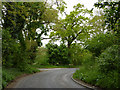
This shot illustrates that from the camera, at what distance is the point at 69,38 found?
112 ft

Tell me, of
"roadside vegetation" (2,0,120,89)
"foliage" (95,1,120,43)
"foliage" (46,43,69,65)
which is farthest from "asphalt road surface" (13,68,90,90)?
"foliage" (46,43,69,65)

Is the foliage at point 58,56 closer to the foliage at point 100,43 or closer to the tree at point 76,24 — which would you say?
the tree at point 76,24

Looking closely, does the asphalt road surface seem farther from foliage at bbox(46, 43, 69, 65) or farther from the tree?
foliage at bbox(46, 43, 69, 65)

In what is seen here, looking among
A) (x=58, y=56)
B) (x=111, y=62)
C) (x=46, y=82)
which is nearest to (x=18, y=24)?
(x=46, y=82)

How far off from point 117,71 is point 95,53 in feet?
20.2

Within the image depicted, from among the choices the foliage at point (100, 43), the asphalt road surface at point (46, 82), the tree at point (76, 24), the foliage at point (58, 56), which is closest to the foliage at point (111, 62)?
the asphalt road surface at point (46, 82)

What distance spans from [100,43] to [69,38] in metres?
18.9

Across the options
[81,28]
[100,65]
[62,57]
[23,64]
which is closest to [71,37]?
[81,28]

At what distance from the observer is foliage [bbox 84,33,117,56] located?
15.2m

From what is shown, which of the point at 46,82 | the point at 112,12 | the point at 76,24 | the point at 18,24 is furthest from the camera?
the point at 76,24

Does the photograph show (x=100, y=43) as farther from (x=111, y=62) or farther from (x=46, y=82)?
(x=46, y=82)

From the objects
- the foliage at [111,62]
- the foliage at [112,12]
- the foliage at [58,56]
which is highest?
the foliage at [112,12]

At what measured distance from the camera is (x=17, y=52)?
18547 mm

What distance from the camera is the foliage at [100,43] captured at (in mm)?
15156
